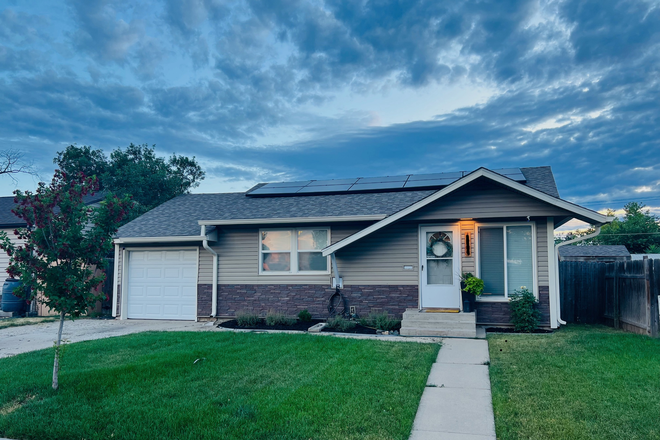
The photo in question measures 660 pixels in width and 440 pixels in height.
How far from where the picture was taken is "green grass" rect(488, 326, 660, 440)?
4039 millimetres

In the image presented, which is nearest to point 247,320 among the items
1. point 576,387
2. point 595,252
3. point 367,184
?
point 367,184

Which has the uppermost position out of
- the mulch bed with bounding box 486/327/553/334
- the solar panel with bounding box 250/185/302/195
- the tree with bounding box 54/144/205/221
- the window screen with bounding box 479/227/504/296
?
the tree with bounding box 54/144/205/221

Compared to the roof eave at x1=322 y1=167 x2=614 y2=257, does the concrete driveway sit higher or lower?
lower

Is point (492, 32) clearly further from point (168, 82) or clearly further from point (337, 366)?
point (168, 82)

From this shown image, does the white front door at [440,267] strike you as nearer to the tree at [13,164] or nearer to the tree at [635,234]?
the tree at [13,164]

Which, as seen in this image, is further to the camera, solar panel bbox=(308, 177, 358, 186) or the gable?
solar panel bbox=(308, 177, 358, 186)

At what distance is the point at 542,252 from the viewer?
9922mm

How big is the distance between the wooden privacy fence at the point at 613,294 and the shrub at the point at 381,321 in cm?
448

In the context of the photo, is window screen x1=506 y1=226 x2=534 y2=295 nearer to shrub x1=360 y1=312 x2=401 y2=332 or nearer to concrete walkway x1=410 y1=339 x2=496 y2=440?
shrub x1=360 y1=312 x2=401 y2=332

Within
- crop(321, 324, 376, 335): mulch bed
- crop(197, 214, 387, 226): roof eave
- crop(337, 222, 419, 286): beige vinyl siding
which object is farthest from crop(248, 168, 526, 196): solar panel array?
crop(321, 324, 376, 335): mulch bed

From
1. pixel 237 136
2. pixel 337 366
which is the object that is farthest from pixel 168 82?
pixel 337 366

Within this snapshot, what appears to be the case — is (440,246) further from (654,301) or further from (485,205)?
(654,301)

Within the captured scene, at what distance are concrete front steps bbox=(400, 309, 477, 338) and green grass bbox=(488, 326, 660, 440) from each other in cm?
91

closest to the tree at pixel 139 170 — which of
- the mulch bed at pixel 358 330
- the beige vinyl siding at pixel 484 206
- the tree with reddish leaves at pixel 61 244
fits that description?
the mulch bed at pixel 358 330
